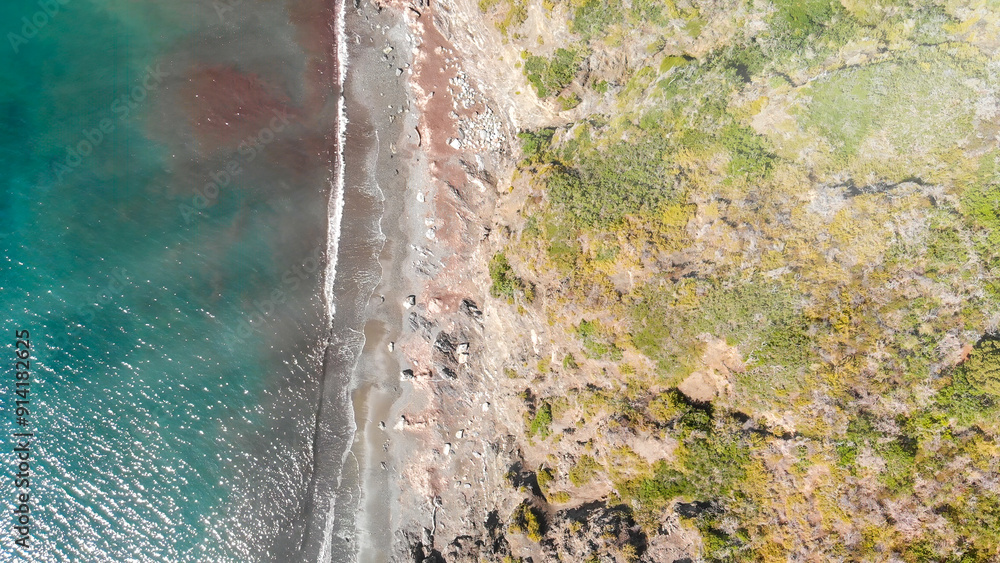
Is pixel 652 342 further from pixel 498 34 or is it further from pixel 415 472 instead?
pixel 498 34

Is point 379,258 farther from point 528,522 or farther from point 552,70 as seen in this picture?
point 528,522

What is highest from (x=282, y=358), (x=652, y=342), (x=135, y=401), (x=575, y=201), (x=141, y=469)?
(x=575, y=201)

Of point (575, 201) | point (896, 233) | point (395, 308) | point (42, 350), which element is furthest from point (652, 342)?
point (42, 350)

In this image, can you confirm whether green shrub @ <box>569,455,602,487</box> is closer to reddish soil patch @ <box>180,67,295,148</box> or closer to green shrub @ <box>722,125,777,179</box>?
green shrub @ <box>722,125,777,179</box>

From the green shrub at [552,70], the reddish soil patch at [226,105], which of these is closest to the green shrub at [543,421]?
the green shrub at [552,70]

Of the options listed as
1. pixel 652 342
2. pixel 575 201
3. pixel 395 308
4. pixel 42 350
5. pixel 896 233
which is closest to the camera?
pixel 896 233

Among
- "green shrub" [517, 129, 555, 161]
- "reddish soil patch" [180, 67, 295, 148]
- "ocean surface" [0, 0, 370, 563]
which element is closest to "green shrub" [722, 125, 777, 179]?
"green shrub" [517, 129, 555, 161]
